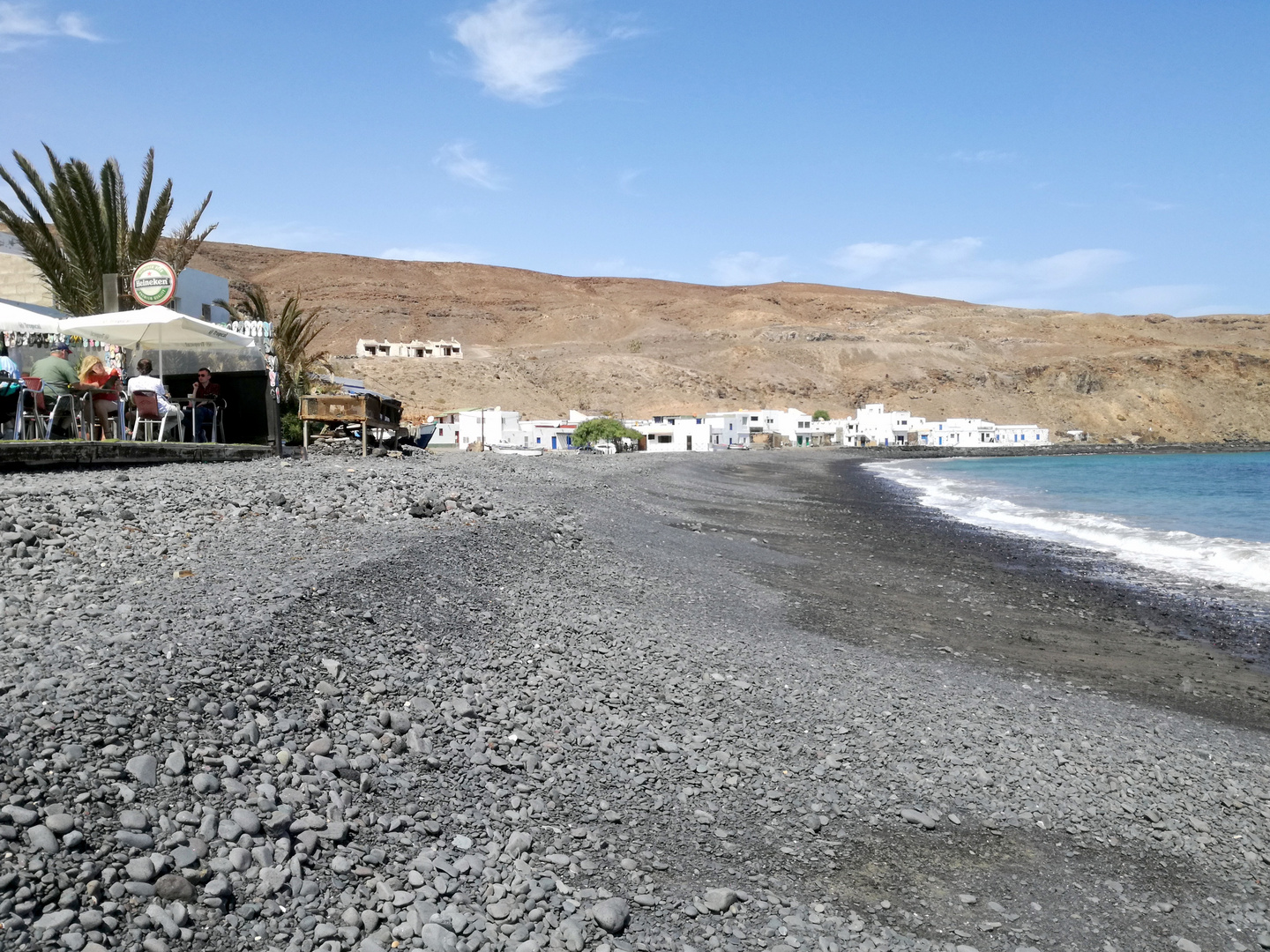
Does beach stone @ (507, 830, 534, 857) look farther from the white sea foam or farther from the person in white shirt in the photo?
the white sea foam

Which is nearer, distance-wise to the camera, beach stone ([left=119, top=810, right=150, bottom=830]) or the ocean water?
beach stone ([left=119, top=810, right=150, bottom=830])

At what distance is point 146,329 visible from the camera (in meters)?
13.0

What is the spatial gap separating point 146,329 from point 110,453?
330 cm

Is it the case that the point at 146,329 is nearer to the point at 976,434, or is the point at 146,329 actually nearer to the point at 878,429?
the point at 878,429

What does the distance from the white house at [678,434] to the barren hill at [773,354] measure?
10.7m

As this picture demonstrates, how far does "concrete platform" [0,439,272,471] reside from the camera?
365 inches

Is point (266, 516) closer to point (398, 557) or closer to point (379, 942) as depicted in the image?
point (398, 557)

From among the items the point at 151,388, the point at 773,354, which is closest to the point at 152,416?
the point at 151,388

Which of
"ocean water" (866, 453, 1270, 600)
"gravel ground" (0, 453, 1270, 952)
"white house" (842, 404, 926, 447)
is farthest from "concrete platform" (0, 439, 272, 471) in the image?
"white house" (842, 404, 926, 447)

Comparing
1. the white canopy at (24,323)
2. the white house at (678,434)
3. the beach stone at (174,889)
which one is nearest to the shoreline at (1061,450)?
the white house at (678,434)

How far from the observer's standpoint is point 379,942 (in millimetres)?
3104

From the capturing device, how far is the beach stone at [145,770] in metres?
3.48

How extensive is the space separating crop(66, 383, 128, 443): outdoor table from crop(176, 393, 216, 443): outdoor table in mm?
1046

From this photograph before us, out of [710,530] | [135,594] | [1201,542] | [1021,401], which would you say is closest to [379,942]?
[135,594]
